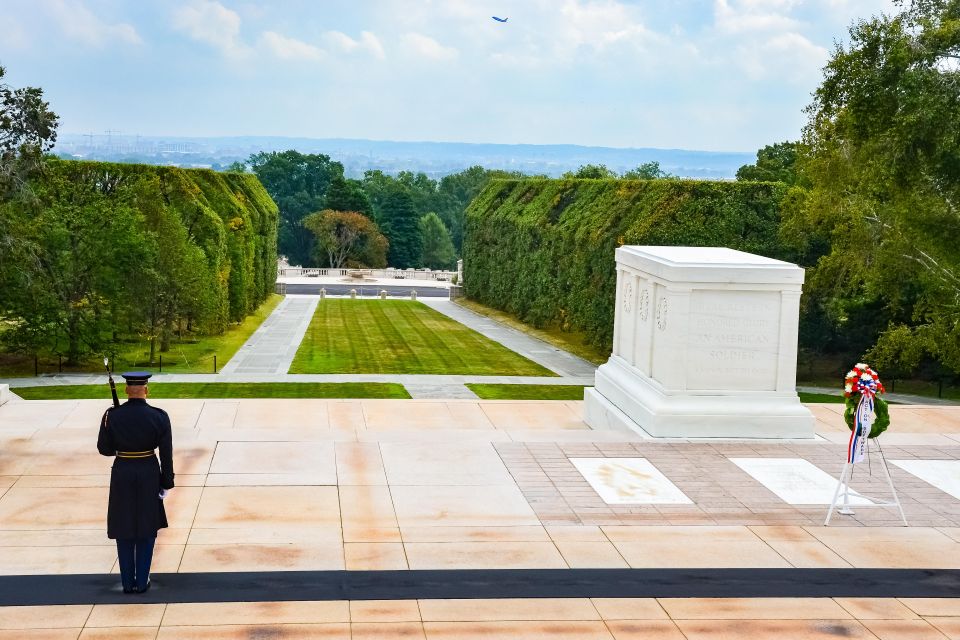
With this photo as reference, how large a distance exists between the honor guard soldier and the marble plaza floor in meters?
0.40

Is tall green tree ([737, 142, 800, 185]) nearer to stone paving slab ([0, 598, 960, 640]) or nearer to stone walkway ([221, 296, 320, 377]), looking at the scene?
stone walkway ([221, 296, 320, 377])

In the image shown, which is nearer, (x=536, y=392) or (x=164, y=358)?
(x=536, y=392)

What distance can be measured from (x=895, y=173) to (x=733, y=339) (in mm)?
10849

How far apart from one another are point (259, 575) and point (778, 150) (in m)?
63.7

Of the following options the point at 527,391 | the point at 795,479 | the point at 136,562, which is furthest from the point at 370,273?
the point at 136,562

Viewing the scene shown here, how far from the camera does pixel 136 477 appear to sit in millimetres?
9656

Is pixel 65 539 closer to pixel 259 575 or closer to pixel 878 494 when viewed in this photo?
pixel 259 575

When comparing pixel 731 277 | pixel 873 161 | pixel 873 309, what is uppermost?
pixel 873 161

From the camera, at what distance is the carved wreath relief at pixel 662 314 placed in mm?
16625

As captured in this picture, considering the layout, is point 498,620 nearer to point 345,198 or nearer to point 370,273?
point 370,273

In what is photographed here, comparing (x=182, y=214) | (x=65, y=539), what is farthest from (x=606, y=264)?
(x=65, y=539)

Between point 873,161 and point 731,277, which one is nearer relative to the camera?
point 731,277

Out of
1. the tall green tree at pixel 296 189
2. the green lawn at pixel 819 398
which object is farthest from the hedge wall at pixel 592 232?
the tall green tree at pixel 296 189

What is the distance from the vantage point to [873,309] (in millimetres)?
37938
